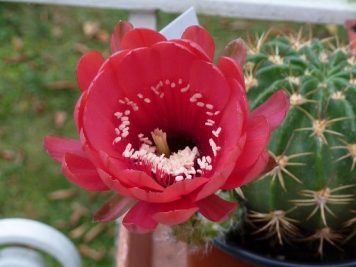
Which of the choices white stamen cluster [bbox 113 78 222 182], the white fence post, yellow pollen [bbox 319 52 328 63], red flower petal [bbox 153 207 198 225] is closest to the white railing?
the white fence post

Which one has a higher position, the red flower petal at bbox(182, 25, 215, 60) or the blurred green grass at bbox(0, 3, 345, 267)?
the red flower petal at bbox(182, 25, 215, 60)

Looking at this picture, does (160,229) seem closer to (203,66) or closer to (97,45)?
(203,66)

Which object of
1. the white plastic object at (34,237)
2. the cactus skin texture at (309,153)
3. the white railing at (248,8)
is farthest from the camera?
the white railing at (248,8)

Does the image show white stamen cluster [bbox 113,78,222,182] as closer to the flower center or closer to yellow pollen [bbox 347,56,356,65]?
the flower center

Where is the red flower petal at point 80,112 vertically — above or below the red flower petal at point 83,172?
above

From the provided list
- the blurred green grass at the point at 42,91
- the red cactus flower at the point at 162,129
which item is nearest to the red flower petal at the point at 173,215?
the red cactus flower at the point at 162,129

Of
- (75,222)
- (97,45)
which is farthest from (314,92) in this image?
(97,45)

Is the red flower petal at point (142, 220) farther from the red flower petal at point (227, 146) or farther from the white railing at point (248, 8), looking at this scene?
the white railing at point (248, 8)

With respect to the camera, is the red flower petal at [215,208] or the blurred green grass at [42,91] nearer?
the red flower petal at [215,208]

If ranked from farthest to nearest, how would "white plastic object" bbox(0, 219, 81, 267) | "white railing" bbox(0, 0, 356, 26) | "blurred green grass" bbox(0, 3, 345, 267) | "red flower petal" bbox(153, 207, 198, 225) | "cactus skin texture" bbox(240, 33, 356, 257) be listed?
"blurred green grass" bbox(0, 3, 345, 267), "white railing" bbox(0, 0, 356, 26), "cactus skin texture" bbox(240, 33, 356, 257), "white plastic object" bbox(0, 219, 81, 267), "red flower petal" bbox(153, 207, 198, 225)
